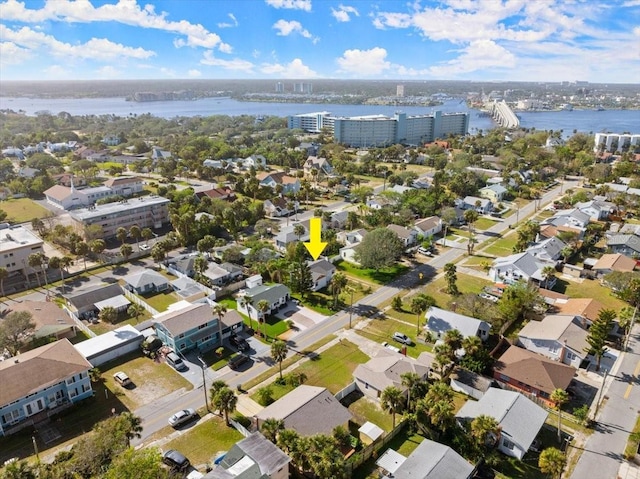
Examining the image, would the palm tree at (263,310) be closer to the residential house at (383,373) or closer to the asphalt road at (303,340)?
the asphalt road at (303,340)

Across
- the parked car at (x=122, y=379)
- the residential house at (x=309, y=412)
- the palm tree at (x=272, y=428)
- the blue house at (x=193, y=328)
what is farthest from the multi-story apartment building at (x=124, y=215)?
the palm tree at (x=272, y=428)

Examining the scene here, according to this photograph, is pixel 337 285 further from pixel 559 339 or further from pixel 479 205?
pixel 479 205

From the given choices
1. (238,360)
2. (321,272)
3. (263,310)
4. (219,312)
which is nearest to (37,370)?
(219,312)

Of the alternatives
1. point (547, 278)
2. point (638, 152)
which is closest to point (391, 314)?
point (547, 278)

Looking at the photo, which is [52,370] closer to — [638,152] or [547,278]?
A: [547,278]

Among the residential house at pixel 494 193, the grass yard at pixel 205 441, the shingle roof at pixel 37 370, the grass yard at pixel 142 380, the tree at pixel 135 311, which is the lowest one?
the grass yard at pixel 205 441

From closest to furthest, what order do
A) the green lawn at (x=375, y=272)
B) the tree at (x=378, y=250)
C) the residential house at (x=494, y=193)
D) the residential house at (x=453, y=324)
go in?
the residential house at (x=453, y=324) → the tree at (x=378, y=250) → the green lawn at (x=375, y=272) → the residential house at (x=494, y=193)

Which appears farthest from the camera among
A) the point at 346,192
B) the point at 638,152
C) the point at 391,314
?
the point at 638,152
